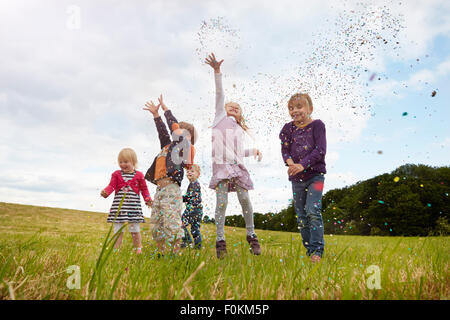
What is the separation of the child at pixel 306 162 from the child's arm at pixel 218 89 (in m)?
1.00

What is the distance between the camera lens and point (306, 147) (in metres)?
4.30

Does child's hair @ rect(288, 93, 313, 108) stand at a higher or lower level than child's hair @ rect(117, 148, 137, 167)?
higher

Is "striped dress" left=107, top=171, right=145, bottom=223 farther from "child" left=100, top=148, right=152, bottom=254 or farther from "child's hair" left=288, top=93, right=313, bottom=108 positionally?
"child's hair" left=288, top=93, right=313, bottom=108

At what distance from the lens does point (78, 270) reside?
1950 millimetres

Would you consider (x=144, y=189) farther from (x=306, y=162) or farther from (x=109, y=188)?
(x=306, y=162)

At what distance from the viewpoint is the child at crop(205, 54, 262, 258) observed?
4520 millimetres

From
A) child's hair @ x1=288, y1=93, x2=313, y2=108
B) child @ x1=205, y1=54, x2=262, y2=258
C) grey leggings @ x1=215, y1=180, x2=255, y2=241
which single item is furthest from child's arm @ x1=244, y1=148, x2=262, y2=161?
child's hair @ x1=288, y1=93, x2=313, y2=108

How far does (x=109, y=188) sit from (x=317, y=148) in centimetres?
350

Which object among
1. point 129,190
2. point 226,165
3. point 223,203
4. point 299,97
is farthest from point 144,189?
point 299,97

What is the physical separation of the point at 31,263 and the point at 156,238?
2696 millimetres

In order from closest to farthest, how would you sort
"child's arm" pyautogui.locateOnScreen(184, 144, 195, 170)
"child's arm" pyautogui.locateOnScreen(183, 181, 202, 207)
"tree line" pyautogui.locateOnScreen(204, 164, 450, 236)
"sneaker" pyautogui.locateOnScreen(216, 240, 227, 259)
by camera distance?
"sneaker" pyautogui.locateOnScreen(216, 240, 227, 259) < "child's arm" pyautogui.locateOnScreen(184, 144, 195, 170) < "child's arm" pyautogui.locateOnScreen(183, 181, 202, 207) < "tree line" pyautogui.locateOnScreen(204, 164, 450, 236)

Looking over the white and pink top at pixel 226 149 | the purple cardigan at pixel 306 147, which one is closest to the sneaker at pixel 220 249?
the white and pink top at pixel 226 149
